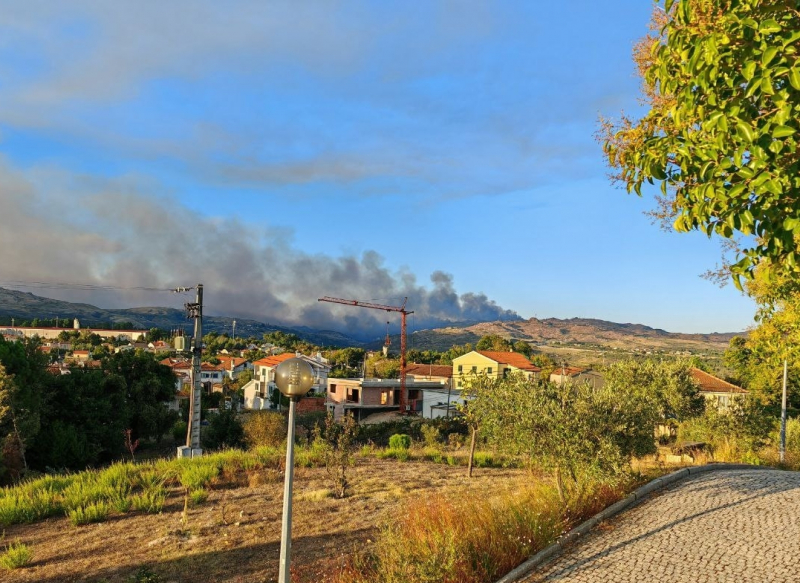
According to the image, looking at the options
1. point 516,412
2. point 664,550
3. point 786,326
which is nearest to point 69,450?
point 516,412

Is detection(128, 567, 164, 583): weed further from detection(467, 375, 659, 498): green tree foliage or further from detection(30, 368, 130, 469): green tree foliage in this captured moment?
detection(30, 368, 130, 469): green tree foliage

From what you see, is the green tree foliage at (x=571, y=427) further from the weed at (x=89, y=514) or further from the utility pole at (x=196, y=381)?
the utility pole at (x=196, y=381)

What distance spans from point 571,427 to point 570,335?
136537 millimetres

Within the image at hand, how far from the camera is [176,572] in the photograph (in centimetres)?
825

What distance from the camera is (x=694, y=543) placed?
7.73 m

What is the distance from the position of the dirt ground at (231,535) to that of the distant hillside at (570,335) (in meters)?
105

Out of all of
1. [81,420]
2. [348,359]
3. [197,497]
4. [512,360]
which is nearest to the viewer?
[197,497]

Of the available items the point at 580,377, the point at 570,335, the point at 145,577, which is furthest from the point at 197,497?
the point at 570,335

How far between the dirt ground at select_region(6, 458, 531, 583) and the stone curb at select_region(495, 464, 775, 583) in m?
2.68

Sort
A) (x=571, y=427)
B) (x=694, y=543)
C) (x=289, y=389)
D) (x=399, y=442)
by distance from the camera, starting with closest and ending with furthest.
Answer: (x=289, y=389) < (x=694, y=543) < (x=571, y=427) < (x=399, y=442)

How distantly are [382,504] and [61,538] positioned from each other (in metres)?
6.57

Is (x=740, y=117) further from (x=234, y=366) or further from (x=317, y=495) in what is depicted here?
(x=234, y=366)

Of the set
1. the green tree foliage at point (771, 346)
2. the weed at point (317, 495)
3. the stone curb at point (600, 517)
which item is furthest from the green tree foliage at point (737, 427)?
the weed at point (317, 495)

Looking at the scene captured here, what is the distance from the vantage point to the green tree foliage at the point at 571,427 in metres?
9.13
